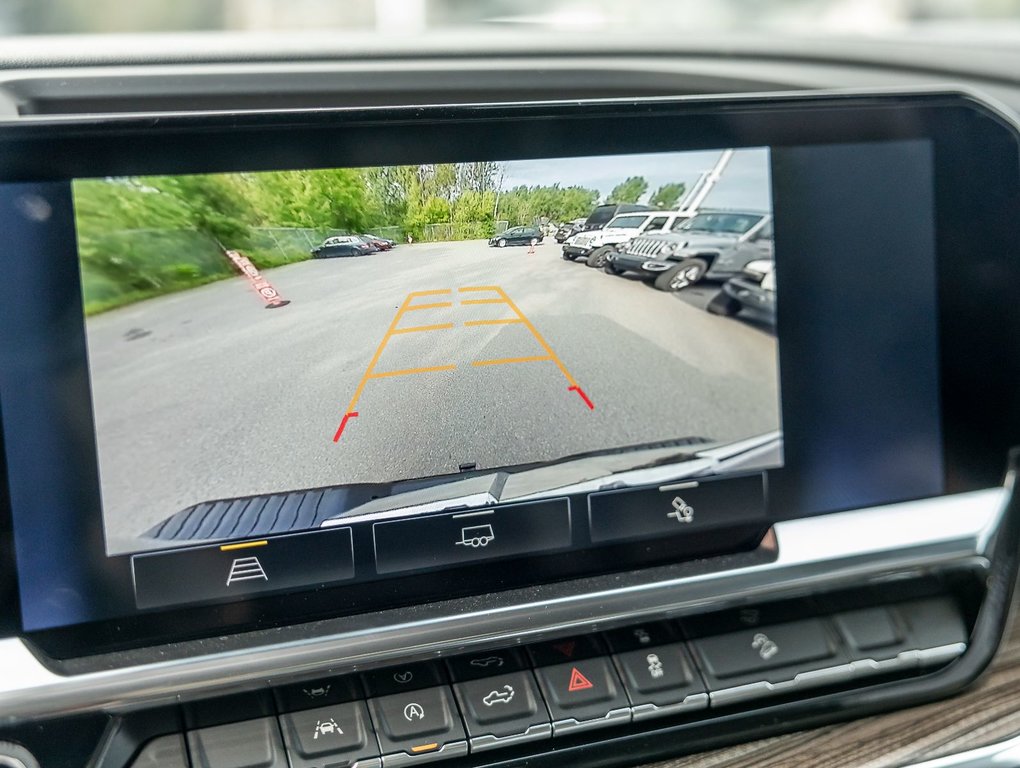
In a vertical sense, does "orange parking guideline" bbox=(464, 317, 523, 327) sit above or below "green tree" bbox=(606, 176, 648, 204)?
below

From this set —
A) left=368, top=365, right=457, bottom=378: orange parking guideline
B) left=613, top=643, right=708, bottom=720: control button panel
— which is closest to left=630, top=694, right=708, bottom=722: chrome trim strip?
left=613, top=643, right=708, bottom=720: control button panel

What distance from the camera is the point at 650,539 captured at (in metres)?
0.81

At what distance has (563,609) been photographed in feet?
2.52

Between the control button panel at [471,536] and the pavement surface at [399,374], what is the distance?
44 mm

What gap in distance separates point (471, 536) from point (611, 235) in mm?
296

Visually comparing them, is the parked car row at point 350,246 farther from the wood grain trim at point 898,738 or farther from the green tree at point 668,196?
the wood grain trim at point 898,738

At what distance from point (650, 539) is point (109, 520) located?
0.46 meters

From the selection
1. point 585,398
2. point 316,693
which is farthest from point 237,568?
point 585,398

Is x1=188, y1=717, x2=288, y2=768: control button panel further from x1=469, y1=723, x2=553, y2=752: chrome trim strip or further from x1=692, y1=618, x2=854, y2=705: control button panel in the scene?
x1=692, y1=618, x2=854, y2=705: control button panel

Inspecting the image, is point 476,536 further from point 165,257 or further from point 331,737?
point 165,257

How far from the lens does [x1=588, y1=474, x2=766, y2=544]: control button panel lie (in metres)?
0.79

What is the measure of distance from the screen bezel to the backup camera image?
20 millimetres

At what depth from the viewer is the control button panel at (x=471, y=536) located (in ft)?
2.46

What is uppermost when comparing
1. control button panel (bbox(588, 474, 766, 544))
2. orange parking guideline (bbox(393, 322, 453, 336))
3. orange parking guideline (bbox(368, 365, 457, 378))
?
orange parking guideline (bbox(393, 322, 453, 336))
